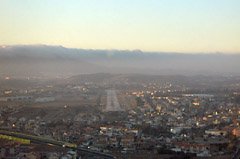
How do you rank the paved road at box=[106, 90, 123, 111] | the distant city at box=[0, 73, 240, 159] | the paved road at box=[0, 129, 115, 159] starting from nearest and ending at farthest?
1. the paved road at box=[0, 129, 115, 159]
2. the distant city at box=[0, 73, 240, 159]
3. the paved road at box=[106, 90, 123, 111]

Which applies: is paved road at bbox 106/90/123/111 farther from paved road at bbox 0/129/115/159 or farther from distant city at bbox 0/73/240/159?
paved road at bbox 0/129/115/159

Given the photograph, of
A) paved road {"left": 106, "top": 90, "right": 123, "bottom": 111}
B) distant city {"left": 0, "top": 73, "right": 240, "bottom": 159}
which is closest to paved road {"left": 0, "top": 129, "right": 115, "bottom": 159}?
distant city {"left": 0, "top": 73, "right": 240, "bottom": 159}

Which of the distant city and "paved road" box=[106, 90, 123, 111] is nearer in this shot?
the distant city

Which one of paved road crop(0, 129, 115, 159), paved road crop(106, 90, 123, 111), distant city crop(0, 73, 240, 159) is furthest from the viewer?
paved road crop(106, 90, 123, 111)

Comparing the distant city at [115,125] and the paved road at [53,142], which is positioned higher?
the paved road at [53,142]

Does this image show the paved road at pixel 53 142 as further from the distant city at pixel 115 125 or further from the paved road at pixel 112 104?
the paved road at pixel 112 104

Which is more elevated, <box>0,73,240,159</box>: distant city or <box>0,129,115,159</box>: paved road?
<box>0,129,115,159</box>: paved road

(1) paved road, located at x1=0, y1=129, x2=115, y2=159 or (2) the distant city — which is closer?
(1) paved road, located at x1=0, y1=129, x2=115, y2=159

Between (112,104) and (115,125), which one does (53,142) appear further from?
(112,104)

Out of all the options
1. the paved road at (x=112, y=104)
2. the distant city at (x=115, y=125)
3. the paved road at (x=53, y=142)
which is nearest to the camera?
the paved road at (x=53, y=142)

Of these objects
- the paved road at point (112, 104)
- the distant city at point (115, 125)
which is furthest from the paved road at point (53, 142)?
the paved road at point (112, 104)

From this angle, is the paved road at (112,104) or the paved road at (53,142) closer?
the paved road at (53,142)
